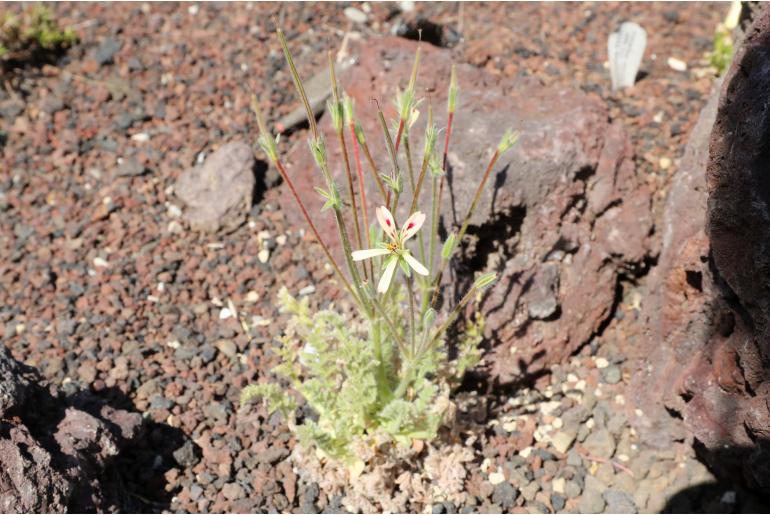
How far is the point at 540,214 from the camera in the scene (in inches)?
141

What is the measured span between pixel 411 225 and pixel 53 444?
1.43 m

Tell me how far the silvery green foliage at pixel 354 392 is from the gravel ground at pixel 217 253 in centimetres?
34

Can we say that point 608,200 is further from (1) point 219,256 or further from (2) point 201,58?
(2) point 201,58

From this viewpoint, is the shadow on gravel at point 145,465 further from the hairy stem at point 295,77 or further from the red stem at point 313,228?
the hairy stem at point 295,77

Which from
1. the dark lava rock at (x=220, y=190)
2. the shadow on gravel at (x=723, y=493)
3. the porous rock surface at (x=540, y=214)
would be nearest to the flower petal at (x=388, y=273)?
the porous rock surface at (x=540, y=214)

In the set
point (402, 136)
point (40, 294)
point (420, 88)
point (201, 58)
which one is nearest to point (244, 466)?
point (40, 294)

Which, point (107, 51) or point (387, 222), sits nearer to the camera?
point (387, 222)

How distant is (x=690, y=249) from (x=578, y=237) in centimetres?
51

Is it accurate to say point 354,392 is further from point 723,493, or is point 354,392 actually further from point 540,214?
point 723,493

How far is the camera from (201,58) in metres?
4.77

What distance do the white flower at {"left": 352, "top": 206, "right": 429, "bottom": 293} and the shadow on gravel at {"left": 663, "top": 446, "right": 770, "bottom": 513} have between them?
1.56 m

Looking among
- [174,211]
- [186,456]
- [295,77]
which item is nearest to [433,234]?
[295,77]

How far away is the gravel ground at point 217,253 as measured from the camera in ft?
11.0

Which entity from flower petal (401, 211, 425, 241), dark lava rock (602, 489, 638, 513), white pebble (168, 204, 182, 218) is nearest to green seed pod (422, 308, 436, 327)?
flower petal (401, 211, 425, 241)
